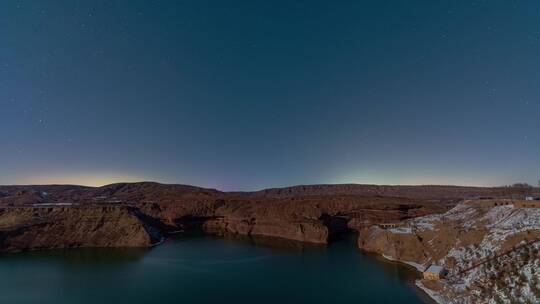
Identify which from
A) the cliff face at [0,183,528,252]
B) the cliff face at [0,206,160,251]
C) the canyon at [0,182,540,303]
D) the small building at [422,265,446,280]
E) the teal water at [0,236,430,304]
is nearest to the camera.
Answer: the canyon at [0,182,540,303]

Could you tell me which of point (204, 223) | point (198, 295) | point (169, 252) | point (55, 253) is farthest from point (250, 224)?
point (198, 295)

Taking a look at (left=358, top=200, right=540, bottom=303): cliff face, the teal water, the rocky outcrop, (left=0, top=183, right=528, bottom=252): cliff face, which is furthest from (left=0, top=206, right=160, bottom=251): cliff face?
(left=358, top=200, right=540, bottom=303): cliff face

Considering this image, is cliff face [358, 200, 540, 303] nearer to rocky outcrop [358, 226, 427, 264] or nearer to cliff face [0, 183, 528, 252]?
rocky outcrop [358, 226, 427, 264]

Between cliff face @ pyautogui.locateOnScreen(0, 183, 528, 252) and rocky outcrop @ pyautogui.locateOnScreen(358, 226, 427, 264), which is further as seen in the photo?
cliff face @ pyautogui.locateOnScreen(0, 183, 528, 252)

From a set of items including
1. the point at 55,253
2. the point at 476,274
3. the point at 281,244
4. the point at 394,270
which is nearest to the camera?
the point at 476,274

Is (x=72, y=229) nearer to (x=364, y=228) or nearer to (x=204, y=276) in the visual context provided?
(x=204, y=276)

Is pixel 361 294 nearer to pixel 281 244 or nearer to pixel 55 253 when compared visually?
pixel 281 244
